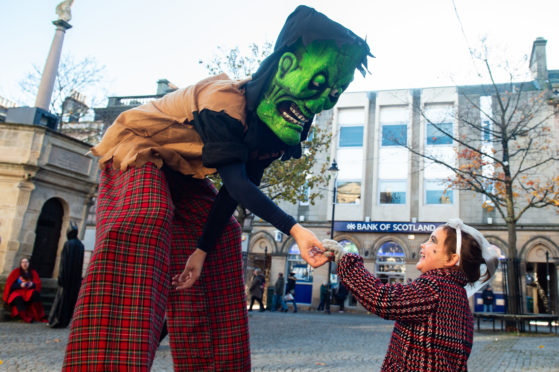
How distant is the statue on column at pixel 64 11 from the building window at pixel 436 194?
2229 centimetres

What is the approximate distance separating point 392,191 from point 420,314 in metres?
28.4

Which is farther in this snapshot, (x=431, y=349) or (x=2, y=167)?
(x=2, y=167)

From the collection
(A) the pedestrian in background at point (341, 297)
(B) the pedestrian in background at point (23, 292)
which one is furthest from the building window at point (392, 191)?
(B) the pedestrian in background at point (23, 292)

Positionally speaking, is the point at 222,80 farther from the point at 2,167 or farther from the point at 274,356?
the point at 2,167

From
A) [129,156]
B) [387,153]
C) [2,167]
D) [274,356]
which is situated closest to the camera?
[129,156]

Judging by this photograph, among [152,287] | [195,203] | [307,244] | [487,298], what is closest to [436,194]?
[487,298]

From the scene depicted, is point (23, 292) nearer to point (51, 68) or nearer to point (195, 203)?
point (51, 68)

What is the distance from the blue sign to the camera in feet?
92.0

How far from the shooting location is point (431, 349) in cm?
230

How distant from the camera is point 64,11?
42.8 ft

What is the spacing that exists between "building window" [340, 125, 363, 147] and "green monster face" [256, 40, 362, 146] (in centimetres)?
2976

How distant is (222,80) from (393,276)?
27310 mm

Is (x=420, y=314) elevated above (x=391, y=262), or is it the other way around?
(x=391, y=262)

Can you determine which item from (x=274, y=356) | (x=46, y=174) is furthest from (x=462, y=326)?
(x=46, y=174)
